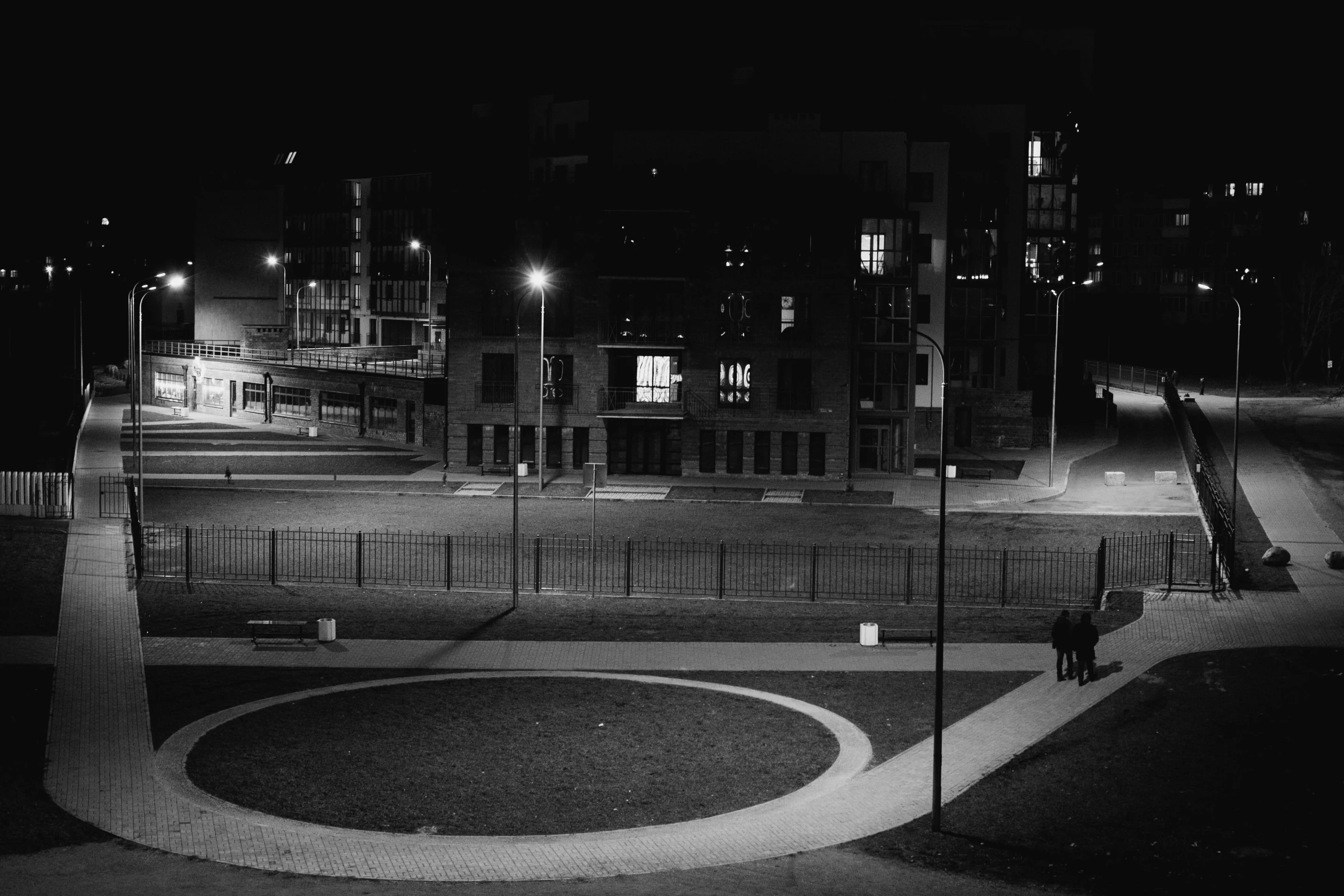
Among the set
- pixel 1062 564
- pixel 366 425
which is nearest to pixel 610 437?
pixel 366 425

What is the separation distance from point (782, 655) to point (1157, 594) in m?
A: 10.3

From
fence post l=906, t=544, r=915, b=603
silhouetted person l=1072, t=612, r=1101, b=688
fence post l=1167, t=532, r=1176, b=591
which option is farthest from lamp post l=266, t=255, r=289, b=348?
silhouetted person l=1072, t=612, r=1101, b=688

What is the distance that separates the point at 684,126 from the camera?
66.8m

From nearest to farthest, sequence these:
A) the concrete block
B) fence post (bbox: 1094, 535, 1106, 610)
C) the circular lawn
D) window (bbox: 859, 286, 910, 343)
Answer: the circular lawn → fence post (bbox: 1094, 535, 1106, 610) → the concrete block → window (bbox: 859, 286, 910, 343)

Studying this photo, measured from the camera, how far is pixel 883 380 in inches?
2276

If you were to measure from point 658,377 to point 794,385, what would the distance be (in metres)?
5.48

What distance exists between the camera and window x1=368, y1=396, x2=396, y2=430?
66.6 metres

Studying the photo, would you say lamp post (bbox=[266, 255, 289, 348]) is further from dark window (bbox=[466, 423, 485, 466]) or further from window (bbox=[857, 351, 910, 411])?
window (bbox=[857, 351, 910, 411])

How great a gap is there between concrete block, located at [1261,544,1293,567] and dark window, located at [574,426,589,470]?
1103 inches

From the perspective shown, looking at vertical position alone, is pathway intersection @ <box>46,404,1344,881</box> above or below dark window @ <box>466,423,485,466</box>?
below

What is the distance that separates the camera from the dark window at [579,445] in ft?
191

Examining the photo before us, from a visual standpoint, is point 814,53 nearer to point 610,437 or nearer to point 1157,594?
point 610,437

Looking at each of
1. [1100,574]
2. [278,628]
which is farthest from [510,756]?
[1100,574]

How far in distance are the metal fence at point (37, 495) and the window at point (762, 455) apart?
25.4 metres
